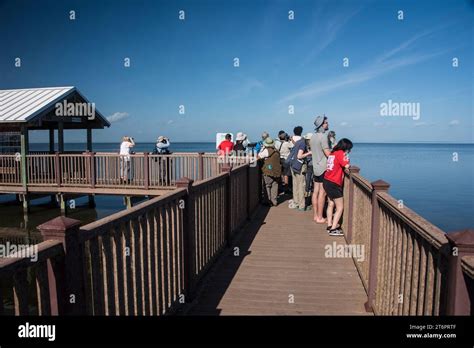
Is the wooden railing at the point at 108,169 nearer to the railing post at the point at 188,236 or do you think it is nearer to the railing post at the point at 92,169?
the railing post at the point at 92,169

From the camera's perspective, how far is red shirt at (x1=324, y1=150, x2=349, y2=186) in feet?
20.8

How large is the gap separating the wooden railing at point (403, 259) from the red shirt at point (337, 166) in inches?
46.3

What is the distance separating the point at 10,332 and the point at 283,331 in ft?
6.09

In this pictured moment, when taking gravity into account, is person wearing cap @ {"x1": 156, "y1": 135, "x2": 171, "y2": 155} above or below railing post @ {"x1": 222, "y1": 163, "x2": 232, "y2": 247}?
above

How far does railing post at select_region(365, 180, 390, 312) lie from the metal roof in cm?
1503

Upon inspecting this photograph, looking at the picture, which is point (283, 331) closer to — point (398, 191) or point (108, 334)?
point (108, 334)

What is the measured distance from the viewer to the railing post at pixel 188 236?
4.09m

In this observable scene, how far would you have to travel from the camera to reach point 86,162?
15.3 m

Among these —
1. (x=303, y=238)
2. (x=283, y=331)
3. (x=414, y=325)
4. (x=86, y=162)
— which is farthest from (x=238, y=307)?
(x=86, y=162)

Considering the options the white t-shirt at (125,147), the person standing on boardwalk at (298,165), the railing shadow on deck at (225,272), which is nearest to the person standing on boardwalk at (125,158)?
the white t-shirt at (125,147)

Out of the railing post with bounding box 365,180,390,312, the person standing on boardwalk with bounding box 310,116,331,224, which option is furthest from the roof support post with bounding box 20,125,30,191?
the railing post with bounding box 365,180,390,312

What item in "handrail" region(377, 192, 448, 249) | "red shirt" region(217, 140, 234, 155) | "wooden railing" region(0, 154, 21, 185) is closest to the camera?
"handrail" region(377, 192, 448, 249)

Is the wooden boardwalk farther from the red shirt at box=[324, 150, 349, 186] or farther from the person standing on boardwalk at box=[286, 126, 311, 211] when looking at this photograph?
the person standing on boardwalk at box=[286, 126, 311, 211]

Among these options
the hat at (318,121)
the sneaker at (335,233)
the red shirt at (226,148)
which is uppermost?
the hat at (318,121)
